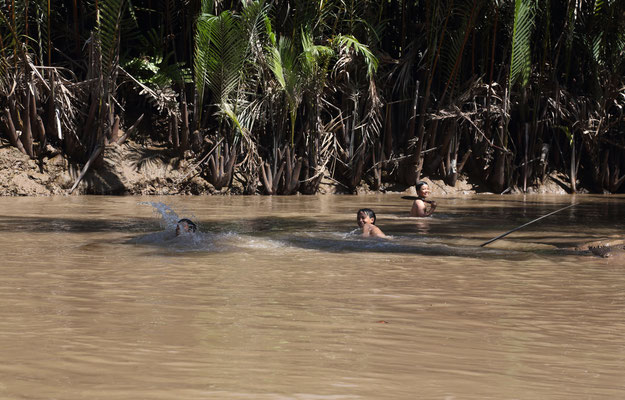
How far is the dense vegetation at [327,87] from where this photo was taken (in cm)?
1387

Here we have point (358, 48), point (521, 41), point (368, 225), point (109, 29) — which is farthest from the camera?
point (521, 41)

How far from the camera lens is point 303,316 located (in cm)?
393

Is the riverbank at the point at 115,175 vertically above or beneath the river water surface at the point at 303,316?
above

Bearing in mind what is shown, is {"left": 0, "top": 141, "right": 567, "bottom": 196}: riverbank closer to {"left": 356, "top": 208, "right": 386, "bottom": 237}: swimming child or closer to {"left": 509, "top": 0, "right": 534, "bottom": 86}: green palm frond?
{"left": 509, "top": 0, "right": 534, "bottom": 86}: green palm frond

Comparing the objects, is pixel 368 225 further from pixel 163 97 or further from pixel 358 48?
pixel 163 97

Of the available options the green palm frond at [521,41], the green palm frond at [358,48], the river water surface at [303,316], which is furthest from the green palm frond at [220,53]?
the river water surface at [303,316]

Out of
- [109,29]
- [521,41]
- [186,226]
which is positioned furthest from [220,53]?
[186,226]

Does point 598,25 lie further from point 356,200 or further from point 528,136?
point 356,200

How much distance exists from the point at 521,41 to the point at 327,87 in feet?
11.8

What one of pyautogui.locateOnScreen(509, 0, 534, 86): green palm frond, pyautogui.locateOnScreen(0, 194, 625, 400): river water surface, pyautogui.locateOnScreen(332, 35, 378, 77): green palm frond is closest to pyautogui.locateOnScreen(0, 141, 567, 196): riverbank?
pyautogui.locateOnScreen(332, 35, 378, 77): green palm frond

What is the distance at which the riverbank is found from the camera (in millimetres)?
13703

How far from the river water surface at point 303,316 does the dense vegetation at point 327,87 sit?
6233 mm

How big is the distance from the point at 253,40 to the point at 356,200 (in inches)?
129

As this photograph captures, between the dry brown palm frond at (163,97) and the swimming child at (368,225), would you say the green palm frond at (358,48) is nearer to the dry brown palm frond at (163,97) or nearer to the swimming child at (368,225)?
the dry brown palm frond at (163,97)
